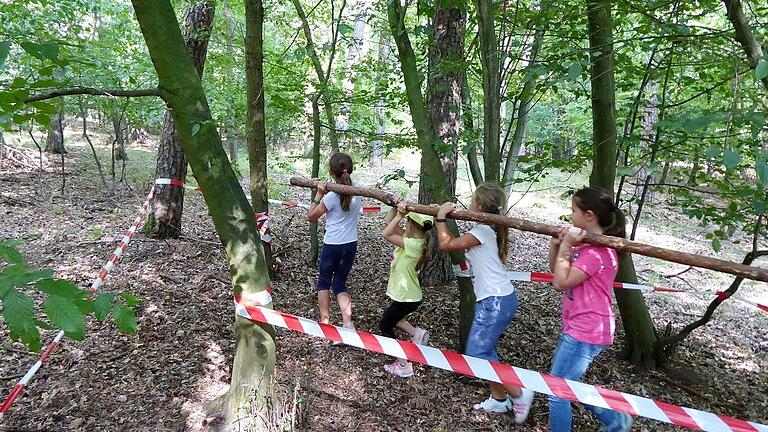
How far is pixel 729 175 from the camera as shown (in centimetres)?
378

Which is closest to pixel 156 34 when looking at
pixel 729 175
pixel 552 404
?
pixel 552 404

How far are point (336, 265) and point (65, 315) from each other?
10.4 feet

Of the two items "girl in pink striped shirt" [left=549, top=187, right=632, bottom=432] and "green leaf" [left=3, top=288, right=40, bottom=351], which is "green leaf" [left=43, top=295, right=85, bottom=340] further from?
"girl in pink striped shirt" [left=549, top=187, right=632, bottom=432]

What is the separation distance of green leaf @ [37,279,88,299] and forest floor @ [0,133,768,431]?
1.81 m

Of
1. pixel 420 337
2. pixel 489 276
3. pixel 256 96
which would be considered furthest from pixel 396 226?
pixel 256 96

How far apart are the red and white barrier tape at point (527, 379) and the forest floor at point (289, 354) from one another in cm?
64

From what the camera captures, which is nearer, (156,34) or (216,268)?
(156,34)

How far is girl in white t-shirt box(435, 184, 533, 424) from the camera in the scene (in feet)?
11.4

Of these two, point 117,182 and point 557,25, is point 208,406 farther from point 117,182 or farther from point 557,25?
point 117,182

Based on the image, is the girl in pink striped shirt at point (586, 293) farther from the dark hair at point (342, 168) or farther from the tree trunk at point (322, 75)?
the tree trunk at point (322, 75)

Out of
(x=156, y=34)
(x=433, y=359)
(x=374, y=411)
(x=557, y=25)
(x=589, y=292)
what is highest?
(x=557, y=25)

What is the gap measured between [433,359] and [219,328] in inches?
97.3

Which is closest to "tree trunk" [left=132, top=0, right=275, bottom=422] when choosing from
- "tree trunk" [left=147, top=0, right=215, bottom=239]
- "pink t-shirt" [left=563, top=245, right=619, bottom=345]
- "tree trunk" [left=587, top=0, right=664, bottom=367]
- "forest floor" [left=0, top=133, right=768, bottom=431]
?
"forest floor" [left=0, top=133, right=768, bottom=431]

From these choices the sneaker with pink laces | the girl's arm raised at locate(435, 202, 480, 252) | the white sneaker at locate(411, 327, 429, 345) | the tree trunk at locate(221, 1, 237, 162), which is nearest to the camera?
the girl's arm raised at locate(435, 202, 480, 252)
